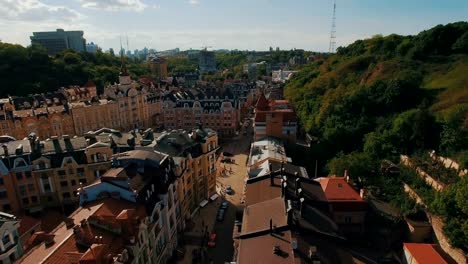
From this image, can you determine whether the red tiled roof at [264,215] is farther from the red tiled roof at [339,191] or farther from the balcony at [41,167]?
the balcony at [41,167]

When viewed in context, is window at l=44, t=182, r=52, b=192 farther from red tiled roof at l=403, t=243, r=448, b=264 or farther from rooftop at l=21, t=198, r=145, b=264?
red tiled roof at l=403, t=243, r=448, b=264

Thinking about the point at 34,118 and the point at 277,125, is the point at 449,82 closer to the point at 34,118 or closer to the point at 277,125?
the point at 277,125

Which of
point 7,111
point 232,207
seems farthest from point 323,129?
point 7,111

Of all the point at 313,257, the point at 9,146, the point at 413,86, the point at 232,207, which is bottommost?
the point at 232,207

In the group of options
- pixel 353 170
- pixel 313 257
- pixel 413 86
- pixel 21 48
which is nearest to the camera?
pixel 313 257

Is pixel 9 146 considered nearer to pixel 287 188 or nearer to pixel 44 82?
pixel 287 188

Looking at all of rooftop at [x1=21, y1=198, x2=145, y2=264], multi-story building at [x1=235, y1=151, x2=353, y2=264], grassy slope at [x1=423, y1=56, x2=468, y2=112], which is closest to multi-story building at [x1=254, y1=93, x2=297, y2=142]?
grassy slope at [x1=423, y1=56, x2=468, y2=112]
